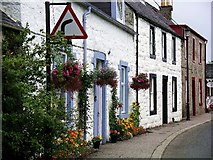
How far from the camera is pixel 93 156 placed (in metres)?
12.2

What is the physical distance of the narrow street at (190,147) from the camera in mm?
13133

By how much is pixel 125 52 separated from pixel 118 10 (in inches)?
61.1

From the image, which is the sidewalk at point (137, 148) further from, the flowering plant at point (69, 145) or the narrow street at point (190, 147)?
the flowering plant at point (69, 145)

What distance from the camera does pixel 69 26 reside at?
29.8ft

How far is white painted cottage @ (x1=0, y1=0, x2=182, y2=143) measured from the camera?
11930 mm

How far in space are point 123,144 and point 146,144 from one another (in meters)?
0.71

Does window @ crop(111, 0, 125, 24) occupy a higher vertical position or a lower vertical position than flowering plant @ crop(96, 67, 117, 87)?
higher

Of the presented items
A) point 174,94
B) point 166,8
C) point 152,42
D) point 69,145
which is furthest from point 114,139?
point 166,8

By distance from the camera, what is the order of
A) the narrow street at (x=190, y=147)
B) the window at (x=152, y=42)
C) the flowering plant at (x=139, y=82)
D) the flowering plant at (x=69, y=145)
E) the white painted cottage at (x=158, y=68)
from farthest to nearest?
1. the window at (x=152, y=42)
2. the white painted cottage at (x=158, y=68)
3. the flowering plant at (x=139, y=82)
4. the narrow street at (x=190, y=147)
5. the flowering plant at (x=69, y=145)

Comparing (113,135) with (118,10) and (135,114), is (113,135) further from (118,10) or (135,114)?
(118,10)

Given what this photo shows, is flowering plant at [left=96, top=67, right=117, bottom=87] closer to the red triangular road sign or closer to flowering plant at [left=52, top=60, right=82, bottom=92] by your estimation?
flowering plant at [left=52, top=60, right=82, bottom=92]

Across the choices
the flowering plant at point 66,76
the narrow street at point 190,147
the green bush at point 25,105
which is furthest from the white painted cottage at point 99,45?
the narrow street at point 190,147

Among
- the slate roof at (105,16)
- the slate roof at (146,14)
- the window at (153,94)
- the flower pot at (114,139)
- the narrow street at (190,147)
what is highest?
the slate roof at (146,14)

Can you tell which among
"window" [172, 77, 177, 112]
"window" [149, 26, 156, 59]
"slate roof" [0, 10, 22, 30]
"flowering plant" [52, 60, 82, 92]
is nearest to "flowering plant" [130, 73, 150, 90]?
"window" [149, 26, 156, 59]
